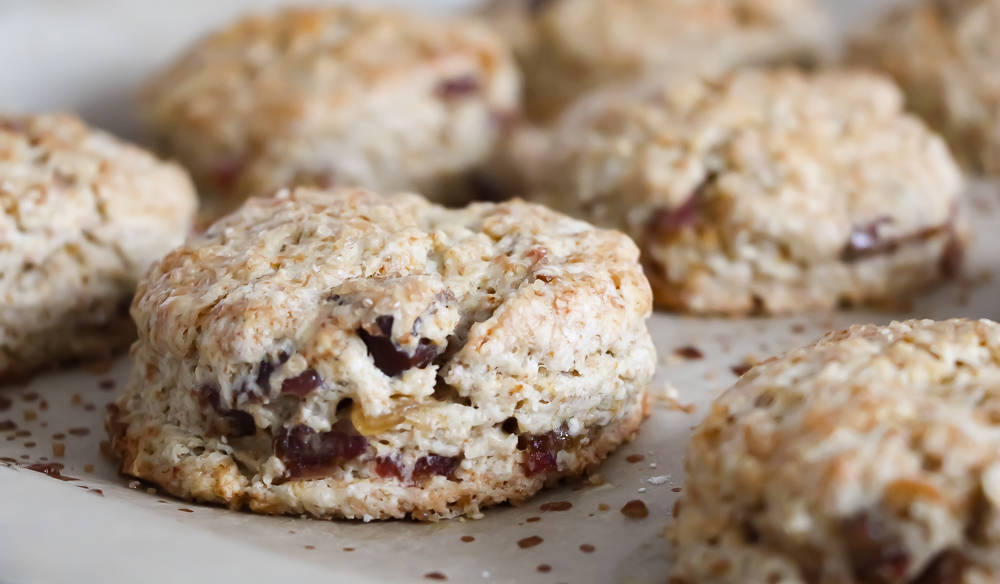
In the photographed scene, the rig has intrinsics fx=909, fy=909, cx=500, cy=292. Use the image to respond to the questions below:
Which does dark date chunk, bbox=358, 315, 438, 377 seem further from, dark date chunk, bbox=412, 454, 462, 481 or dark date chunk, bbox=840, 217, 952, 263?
dark date chunk, bbox=840, 217, 952, 263

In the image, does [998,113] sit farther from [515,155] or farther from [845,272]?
[515,155]

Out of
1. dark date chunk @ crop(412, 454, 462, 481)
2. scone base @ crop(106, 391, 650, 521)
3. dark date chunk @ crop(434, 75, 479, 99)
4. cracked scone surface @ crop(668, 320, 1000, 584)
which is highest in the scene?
dark date chunk @ crop(434, 75, 479, 99)


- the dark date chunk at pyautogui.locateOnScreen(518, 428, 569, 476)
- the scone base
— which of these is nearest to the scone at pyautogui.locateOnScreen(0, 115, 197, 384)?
the scone base

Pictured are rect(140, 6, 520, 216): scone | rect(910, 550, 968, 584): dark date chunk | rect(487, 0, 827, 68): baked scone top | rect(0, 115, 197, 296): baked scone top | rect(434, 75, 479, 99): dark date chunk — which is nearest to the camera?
rect(910, 550, 968, 584): dark date chunk

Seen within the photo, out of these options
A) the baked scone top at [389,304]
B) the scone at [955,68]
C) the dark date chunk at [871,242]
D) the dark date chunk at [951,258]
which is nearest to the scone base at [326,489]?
the baked scone top at [389,304]

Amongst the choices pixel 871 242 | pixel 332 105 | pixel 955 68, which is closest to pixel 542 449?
pixel 871 242

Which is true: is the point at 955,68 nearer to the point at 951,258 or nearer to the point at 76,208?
the point at 951,258
